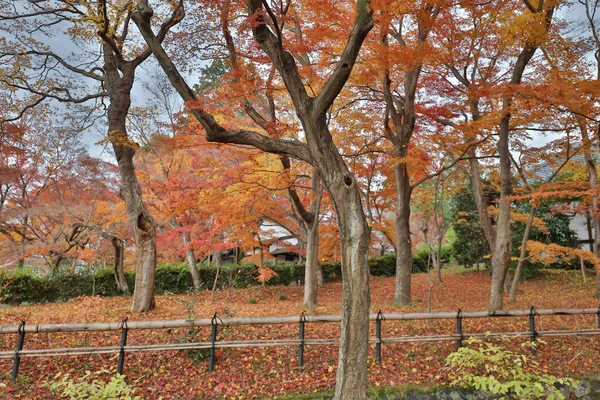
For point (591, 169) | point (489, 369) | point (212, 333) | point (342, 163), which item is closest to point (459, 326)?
point (489, 369)

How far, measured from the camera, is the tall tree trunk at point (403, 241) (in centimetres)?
1069

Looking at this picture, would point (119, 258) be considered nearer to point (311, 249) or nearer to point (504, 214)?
point (311, 249)

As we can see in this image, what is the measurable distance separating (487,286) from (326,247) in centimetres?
718

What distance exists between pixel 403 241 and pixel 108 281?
36.3ft

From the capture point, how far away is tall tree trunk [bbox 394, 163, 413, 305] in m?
10.7

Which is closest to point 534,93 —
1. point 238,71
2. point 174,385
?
point 238,71

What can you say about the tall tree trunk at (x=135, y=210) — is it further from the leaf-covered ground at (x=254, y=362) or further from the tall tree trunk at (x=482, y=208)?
the tall tree trunk at (x=482, y=208)

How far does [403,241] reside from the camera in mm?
10711

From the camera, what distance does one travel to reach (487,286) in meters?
15.8

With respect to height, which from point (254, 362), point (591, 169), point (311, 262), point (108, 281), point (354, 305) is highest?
point (591, 169)

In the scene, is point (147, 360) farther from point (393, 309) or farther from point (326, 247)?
point (326, 247)

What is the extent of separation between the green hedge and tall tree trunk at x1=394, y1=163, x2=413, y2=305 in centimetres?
512

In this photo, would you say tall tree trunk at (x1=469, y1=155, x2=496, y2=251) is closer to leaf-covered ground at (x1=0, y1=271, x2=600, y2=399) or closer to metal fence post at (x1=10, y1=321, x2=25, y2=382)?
leaf-covered ground at (x1=0, y1=271, x2=600, y2=399)

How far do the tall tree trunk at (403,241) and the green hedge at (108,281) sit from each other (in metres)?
5.12
